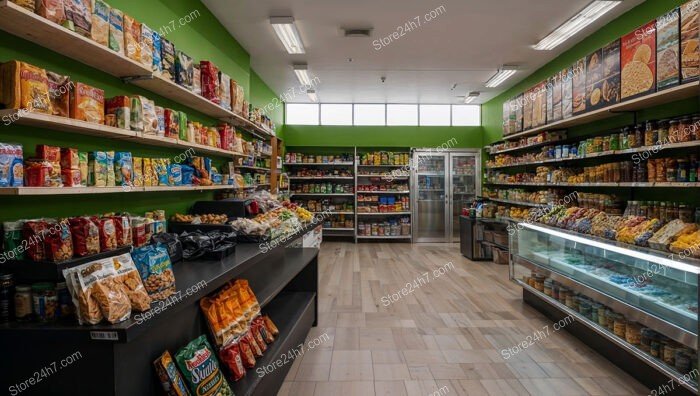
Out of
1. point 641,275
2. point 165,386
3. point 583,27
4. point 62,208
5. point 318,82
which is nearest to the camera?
point 165,386

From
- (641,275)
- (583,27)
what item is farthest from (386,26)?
(641,275)

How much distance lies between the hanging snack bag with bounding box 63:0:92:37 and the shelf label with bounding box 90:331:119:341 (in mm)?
1713

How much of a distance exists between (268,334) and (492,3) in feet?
14.7

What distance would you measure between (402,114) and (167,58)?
8.09 meters

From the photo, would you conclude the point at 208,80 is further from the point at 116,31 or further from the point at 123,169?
the point at 123,169

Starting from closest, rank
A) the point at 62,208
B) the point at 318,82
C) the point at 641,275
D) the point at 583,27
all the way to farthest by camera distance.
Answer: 1. the point at 62,208
2. the point at 641,275
3. the point at 583,27
4. the point at 318,82

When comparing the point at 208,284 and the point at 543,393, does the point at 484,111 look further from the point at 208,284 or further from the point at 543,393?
the point at 208,284

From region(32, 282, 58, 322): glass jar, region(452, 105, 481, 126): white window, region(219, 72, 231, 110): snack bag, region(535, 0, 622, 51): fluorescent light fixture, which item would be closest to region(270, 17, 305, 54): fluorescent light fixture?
region(219, 72, 231, 110): snack bag

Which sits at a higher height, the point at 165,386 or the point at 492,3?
the point at 492,3

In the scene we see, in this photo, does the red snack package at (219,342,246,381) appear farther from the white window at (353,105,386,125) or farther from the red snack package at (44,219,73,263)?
the white window at (353,105,386,125)

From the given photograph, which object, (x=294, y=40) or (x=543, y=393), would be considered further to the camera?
(x=294, y=40)

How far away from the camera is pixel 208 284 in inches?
70.7

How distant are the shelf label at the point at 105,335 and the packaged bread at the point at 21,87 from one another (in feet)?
4.03

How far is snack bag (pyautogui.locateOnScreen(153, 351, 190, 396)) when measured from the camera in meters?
1.57
